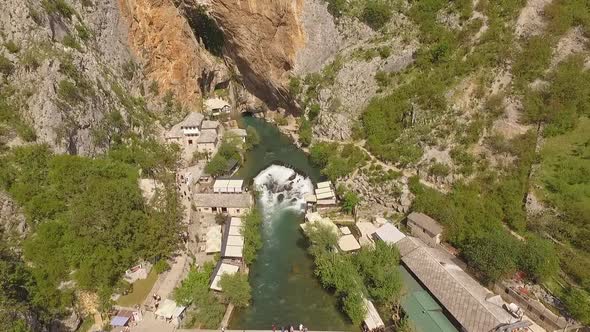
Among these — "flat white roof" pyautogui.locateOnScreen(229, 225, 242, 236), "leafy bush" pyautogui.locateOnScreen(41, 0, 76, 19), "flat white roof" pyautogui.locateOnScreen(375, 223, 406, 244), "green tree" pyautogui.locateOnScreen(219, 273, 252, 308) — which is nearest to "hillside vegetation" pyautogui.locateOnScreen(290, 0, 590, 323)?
"flat white roof" pyautogui.locateOnScreen(375, 223, 406, 244)

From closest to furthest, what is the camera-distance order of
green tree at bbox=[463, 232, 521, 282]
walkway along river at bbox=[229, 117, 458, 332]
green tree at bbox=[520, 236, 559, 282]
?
green tree at bbox=[520, 236, 559, 282], green tree at bbox=[463, 232, 521, 282], walkway along river at bbox=[229, 117, 458, 332]

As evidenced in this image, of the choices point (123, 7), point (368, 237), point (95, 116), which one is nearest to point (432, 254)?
point (368, 237)

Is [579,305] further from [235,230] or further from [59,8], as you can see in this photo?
[59,8]

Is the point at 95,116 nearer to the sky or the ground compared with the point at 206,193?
Result: nearer to the sky

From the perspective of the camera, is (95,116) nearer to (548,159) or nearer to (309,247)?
(309,247)

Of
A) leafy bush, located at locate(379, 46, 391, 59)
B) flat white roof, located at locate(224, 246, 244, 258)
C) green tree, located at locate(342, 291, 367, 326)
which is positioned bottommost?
green tree, located at locate(342, 291, 367, 326)

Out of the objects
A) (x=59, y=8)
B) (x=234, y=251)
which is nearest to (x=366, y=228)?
(x=234, y=251)

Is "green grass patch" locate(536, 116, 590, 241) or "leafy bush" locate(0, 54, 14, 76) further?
"leafy bush" locate(0, 54, 14, 76)

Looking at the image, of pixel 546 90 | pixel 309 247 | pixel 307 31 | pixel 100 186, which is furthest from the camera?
pixel 307 31

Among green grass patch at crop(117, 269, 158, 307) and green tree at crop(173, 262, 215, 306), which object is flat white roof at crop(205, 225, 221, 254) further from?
green grass patch at crop(117, 269, 158, 307)
